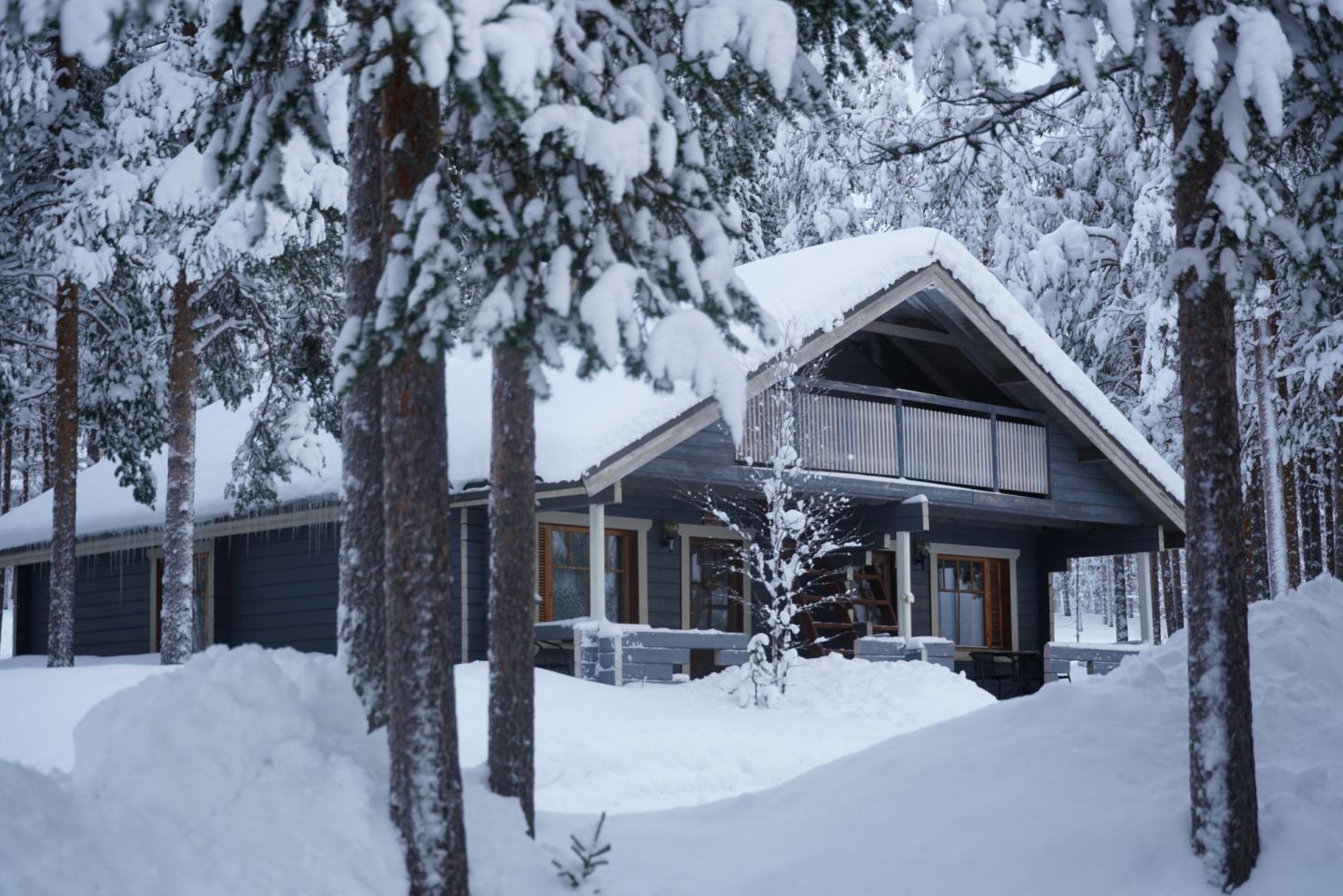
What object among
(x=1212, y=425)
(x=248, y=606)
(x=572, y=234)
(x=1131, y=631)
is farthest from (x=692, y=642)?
(x=1131, y=631)

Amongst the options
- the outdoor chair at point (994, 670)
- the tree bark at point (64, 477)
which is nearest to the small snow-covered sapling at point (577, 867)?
the tree bark at point (64, 477)

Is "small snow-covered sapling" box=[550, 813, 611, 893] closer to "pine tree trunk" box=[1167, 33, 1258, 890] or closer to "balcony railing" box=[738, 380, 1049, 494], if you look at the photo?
"pine tree trunk" box=[1167, 33, 1258, 890]

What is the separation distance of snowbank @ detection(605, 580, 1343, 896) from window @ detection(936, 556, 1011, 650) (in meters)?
12.5

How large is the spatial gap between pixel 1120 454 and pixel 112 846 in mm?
16767

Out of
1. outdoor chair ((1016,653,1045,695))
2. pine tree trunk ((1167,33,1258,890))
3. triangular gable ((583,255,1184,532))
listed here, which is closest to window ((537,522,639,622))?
triangular gable ((583,255,1184,532))

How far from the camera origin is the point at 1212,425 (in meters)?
7.01

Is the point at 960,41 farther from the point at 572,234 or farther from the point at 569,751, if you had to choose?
the point at 569,751

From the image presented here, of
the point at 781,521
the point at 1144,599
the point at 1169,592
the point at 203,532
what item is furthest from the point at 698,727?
the point at 1169,592

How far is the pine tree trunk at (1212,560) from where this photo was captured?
688 cm

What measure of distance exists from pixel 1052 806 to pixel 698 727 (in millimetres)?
6186

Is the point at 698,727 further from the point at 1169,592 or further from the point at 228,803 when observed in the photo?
the point at 1169,592

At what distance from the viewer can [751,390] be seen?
15.9 metres

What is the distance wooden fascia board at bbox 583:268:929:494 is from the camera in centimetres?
1448

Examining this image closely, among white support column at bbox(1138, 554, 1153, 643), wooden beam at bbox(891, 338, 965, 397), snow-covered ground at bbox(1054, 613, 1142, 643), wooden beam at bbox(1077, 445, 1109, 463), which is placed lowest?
snow-covered ground at bbox(1054, 613, 1142, 643)
